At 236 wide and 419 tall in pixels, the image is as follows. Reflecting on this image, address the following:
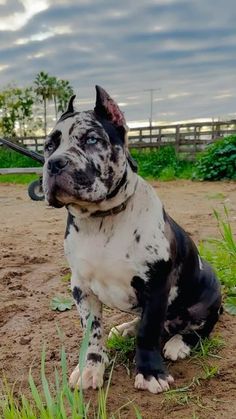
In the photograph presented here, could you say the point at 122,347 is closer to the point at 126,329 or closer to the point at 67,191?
the point at 126,329

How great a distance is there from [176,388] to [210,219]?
4.27 m

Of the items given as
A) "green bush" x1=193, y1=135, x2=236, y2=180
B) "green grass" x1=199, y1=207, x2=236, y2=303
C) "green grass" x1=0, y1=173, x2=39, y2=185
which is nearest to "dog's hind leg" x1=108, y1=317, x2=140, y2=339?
"green grass" x1=199, y1=207, x2=236, y2=303

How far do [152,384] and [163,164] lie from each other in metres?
12.8

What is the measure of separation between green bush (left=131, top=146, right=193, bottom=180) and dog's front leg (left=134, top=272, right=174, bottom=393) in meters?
10.8

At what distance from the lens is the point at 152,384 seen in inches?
98.7

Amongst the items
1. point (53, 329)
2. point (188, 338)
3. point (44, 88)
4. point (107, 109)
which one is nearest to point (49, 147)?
point (107, 109)

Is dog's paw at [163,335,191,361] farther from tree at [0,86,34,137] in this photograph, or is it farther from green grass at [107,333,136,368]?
tree at [0,86,34,137]

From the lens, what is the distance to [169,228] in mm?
2637

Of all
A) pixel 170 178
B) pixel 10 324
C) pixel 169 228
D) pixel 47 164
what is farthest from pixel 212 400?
pixel 170 178

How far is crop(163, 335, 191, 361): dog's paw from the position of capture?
2.79 meters

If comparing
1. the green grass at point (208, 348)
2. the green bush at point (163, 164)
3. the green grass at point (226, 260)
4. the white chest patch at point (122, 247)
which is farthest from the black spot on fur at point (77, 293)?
the green bush at point (163, 164)

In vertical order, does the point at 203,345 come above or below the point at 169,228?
below

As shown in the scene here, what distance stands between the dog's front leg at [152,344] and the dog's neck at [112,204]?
0.37 m

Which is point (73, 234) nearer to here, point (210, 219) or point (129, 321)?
point (129, 321)
